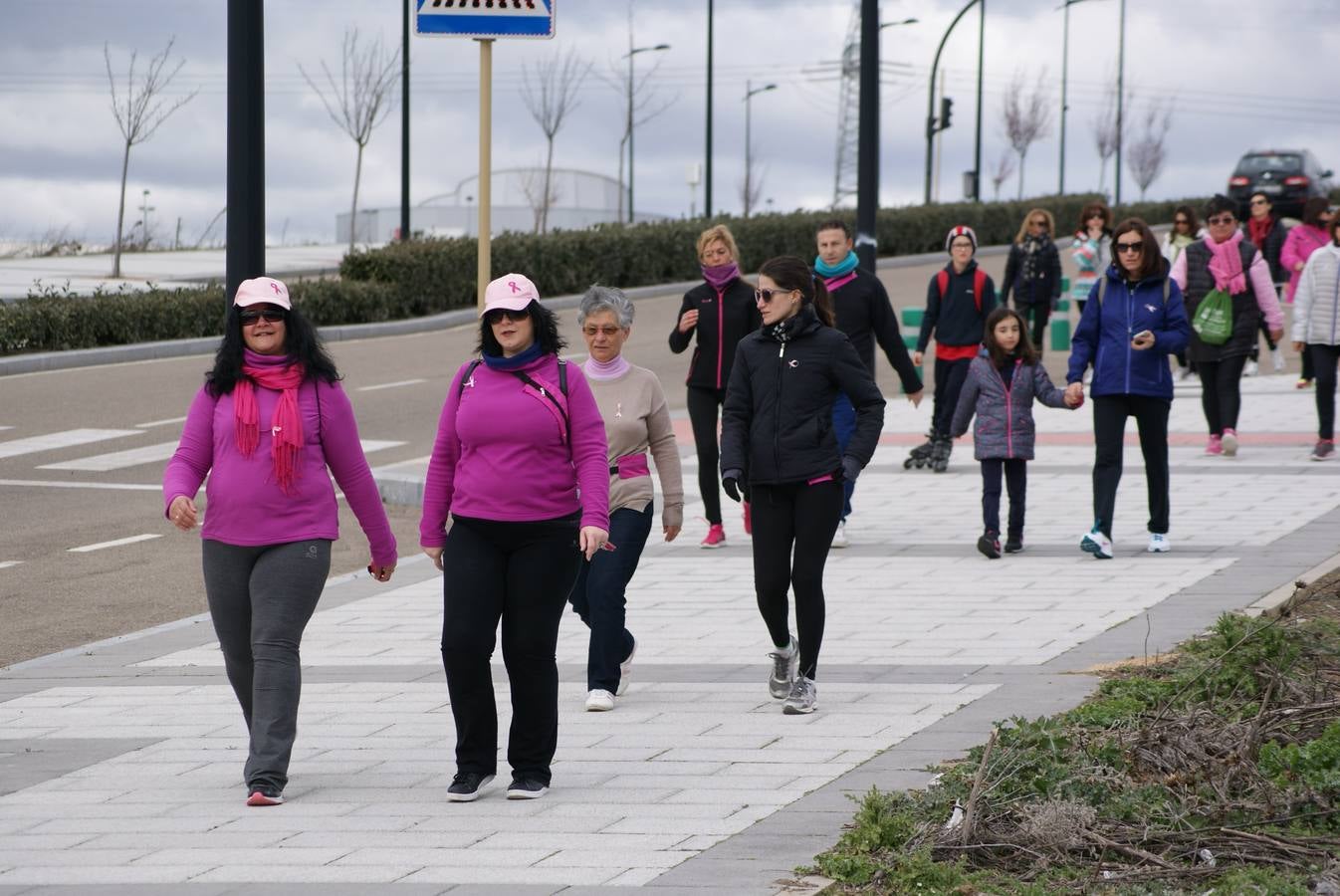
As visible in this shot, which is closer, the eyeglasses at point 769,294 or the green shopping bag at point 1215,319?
the eyeglasses at point 769,294

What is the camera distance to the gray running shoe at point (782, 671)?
7668 mm

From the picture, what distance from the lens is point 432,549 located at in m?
6.63

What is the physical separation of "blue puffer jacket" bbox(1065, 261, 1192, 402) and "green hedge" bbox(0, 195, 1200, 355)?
15.0 m

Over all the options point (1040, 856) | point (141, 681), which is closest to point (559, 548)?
point (1040, 856)

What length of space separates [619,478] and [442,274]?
2328 centimetres

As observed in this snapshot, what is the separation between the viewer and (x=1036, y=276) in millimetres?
23156

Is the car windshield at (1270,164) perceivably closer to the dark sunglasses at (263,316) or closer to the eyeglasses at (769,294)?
the eyeglasses at (769,294)

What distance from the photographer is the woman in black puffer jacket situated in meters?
7.51

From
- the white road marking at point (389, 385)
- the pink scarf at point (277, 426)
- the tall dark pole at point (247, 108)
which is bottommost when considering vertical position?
the white road marking at point (389, 385)

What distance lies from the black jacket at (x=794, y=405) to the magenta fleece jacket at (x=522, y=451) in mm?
1156

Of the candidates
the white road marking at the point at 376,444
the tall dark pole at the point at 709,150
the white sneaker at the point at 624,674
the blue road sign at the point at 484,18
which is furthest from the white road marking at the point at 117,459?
the tall dark pole at the point at 709,150

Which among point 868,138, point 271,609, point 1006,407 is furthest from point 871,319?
point 868,138

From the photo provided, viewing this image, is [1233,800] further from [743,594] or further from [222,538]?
[743,594]

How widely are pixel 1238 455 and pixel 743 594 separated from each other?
6.68 metres
